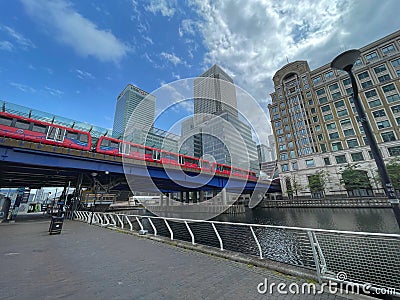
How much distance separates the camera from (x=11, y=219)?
17.3 meters

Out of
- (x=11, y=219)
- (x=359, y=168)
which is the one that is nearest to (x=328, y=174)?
(x=359, y=168)

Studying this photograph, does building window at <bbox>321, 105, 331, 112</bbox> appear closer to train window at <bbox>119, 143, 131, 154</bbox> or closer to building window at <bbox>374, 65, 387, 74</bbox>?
building window at <bbox>374, 65, 387, 74</bbox>

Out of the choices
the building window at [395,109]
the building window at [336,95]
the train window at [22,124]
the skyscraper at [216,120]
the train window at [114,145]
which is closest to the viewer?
the train window at [22,124]

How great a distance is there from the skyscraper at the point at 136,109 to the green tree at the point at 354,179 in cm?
3616

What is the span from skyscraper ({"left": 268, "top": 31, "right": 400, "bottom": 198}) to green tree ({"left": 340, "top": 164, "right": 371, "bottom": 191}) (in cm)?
100

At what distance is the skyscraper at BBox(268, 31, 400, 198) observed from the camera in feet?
109

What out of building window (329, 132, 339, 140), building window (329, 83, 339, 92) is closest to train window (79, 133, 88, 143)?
building window (329, 132, 339, 140)

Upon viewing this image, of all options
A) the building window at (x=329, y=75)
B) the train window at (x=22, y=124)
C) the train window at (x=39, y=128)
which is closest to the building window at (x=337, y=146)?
the building window at (x=329, y=75)

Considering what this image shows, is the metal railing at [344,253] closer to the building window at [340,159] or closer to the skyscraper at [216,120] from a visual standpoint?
the skyscraper at [216,120]

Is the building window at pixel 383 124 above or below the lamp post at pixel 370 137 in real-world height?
above

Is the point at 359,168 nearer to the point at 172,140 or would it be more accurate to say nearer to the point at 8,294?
the point at 172,140

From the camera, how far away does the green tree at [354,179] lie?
30.9 m

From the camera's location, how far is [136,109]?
35250 millimetres

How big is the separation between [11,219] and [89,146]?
1165 centimetres
